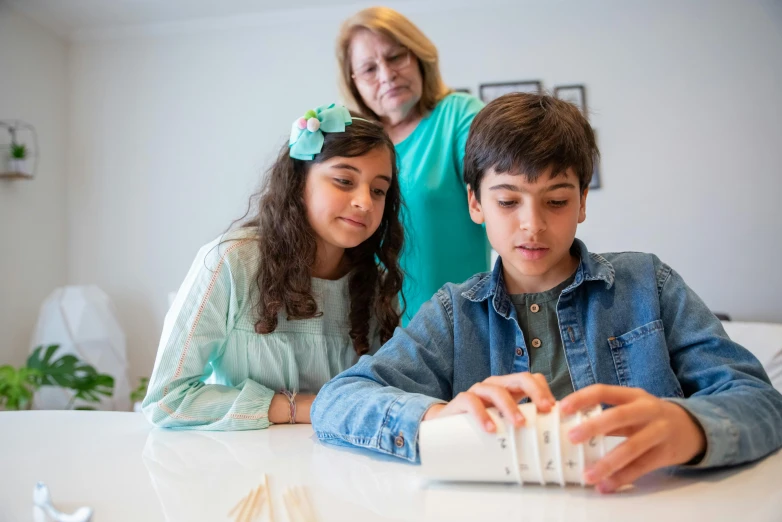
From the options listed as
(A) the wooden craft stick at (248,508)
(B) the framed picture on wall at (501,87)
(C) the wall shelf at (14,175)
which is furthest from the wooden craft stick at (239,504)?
(C) the wall shelf at (14,175)

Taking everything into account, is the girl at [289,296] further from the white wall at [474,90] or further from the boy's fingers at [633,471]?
the white wall at [474,90]

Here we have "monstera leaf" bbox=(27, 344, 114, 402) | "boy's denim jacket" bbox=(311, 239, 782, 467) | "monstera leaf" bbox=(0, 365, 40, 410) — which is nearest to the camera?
"boy's denim jacket" bbox=(311, 239, 782, 467)

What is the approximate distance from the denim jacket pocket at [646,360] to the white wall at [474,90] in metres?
2.49

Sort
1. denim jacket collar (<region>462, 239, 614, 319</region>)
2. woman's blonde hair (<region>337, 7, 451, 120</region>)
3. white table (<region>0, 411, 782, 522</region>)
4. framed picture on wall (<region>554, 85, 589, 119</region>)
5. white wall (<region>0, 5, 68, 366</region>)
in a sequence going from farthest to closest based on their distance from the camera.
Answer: white wall (<region>0, 5, 68, 366</region>) < framed picture on wall (<region>554, 85, 589, 119</region>) < woman's blonde hair (<region>337, 7, 451, 120</region>) < denim jacket collar (<region>462, 239, 614, 319</region>) < white table (<region>0, 411, 782, 522</region>)

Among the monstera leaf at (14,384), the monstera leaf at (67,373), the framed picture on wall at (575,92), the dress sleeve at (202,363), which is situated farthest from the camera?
the framed picture on wall at (575,92)

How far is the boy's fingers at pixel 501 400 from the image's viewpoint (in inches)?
25.7

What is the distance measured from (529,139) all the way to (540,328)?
310mm

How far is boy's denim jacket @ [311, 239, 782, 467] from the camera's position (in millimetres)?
786

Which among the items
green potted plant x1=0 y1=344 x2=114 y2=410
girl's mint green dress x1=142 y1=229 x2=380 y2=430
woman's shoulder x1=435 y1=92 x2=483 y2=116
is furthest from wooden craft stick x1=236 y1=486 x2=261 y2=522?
green potted plant x1=0 y1=344 x2=114 y2=410

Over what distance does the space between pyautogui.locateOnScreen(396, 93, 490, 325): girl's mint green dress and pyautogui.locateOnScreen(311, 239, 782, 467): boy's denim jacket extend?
63 cm

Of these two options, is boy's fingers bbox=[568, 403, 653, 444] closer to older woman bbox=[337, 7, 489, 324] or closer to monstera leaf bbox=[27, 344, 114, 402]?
older woman bbox=[337, 7, 489, 324]

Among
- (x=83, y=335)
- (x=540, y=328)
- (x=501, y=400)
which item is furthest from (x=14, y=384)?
(x=501, y=400)

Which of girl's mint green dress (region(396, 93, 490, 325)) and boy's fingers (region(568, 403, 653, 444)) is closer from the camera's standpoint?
boy's fingers (region(568, 403, 653, 444))

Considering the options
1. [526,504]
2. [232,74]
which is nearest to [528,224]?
[526,504]
